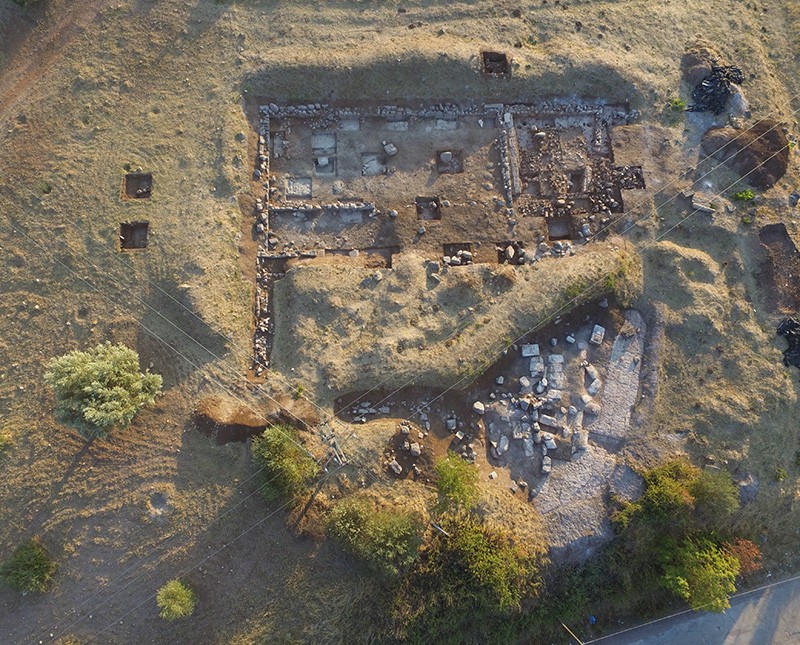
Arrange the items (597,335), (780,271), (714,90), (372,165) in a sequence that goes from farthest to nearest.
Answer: (714,90)
(372,165)
(780,271)
(597,335)

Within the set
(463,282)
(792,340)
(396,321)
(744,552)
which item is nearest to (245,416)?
(396,321)

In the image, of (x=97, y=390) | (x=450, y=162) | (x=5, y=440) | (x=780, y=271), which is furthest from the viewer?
(x=450, y=162)

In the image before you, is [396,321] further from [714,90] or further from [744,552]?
[714,90]

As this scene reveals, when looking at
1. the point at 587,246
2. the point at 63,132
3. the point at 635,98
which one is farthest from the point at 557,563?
the point at 63,132

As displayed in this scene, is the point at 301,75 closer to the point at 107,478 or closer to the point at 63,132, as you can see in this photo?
the point at 63,132

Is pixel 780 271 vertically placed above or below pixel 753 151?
below

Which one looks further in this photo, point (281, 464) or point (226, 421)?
point (226, 421)

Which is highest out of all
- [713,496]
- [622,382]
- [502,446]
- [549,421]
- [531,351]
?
[531,351]

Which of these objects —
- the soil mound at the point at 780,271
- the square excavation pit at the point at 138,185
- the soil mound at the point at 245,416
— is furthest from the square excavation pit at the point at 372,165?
the soil mound at the point at 780,271
